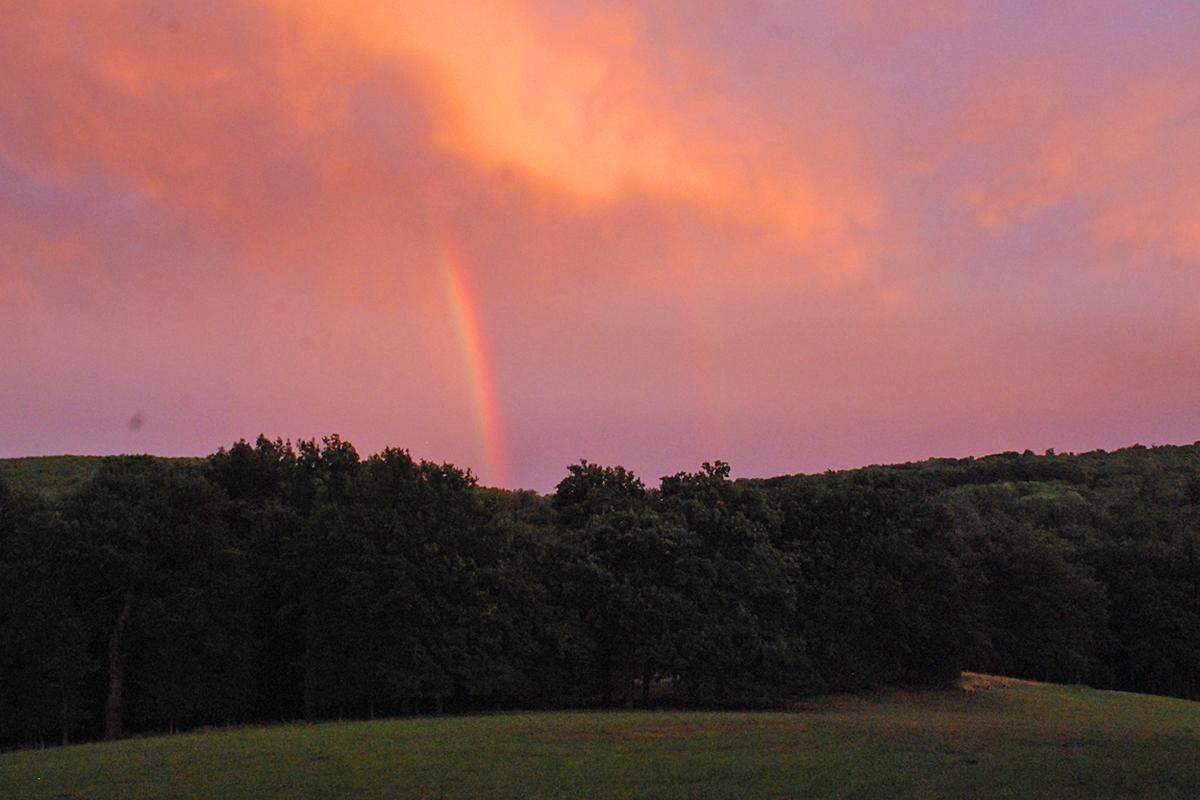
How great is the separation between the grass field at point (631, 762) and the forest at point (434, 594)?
1074 centimetres

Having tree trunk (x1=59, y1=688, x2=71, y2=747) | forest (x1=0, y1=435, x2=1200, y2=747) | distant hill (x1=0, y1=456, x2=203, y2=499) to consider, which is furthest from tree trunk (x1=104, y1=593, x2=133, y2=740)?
distant hill (x1=0, y1=456, x2=203, y2=499)

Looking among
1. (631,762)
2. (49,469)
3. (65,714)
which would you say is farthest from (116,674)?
(49,469)

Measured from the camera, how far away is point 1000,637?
79875 millimetres

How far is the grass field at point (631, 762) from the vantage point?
74.5ft

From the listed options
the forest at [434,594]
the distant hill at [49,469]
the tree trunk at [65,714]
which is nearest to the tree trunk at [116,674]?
the forest at [434,594]

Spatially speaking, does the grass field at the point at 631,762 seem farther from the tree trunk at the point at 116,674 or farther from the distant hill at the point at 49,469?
the distant hill at the point at 49,469

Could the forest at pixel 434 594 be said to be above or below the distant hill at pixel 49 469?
below

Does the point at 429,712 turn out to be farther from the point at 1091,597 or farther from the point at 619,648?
the point at 1091,597

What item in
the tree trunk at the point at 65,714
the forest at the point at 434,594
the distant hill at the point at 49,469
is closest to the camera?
the tree trunk at the point at 65,714

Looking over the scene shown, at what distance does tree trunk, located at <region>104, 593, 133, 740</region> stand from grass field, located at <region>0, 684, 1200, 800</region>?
1443 cm

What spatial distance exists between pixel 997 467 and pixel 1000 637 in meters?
104

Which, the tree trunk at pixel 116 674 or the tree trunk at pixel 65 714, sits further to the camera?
the tree trunk at pixel 116 674

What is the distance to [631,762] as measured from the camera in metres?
26.7

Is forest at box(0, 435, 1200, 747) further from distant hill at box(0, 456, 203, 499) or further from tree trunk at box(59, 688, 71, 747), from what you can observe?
distant hill at box(0, 456, 203, 499)
